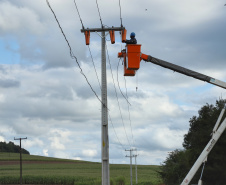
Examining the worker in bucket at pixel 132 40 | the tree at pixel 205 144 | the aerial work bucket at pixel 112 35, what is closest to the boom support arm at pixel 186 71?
the worker in bucket at pixel 132 40

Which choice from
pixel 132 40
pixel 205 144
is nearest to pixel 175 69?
pixel 132 40

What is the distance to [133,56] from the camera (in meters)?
14.4

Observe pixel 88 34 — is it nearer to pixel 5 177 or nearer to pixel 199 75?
pixel 199 75

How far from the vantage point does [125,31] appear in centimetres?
2467

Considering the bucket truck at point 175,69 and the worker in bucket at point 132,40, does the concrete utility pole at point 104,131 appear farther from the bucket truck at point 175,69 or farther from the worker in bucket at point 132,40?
the worker in bucket at point 132,40

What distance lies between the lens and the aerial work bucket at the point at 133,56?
14320 mm

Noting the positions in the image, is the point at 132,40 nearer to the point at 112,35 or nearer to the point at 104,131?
the point at 104,131

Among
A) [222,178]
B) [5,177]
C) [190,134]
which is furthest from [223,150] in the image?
[5,177]

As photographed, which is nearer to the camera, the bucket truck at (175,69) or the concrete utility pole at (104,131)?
the bucket truck at (175,69)

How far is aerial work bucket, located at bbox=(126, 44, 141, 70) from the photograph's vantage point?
47.0ft

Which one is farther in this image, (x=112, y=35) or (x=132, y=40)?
(x=112, y=35)

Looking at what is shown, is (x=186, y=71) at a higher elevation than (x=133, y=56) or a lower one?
lower

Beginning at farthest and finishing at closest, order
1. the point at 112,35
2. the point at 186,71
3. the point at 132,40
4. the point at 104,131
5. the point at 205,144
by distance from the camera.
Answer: the point at 205,144 → the point at 112,35 → the point at 104,131 → the point at 186,71 → the point at 132,40

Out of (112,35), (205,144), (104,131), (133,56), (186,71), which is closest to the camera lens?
(133,56)
